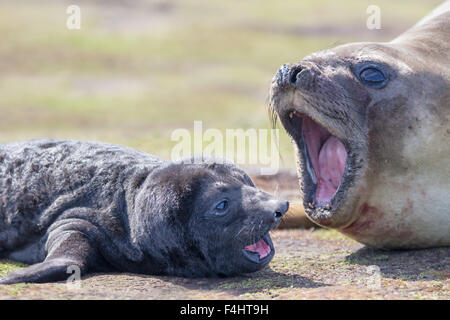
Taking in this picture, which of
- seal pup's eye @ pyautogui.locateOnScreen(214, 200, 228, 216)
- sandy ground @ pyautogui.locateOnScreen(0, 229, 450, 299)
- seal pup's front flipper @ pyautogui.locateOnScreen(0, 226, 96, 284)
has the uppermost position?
seal pup's eye @ pyautogui.locateOnScreen(214, 200, 228, 216)

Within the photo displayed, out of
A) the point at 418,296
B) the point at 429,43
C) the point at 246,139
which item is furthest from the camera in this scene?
the point at 246,139

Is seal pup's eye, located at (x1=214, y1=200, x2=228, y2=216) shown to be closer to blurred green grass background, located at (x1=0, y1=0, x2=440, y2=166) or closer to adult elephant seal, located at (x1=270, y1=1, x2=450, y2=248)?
adult elephant seal, located at (x1=270, y1=1, x2=450, y2=248)

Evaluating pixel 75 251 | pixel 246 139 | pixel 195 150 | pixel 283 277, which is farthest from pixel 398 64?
pixel 246 139

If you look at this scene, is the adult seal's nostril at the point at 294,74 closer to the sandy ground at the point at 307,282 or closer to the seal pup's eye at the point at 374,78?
the seal pup's eye at the point at 374,78

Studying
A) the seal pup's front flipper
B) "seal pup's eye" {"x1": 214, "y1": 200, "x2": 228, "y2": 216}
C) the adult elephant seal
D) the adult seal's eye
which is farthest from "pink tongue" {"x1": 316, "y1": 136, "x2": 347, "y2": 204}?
the seal pup's front flipper

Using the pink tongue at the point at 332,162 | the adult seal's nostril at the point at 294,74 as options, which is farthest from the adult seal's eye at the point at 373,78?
the pink tongue at the point at 332,162

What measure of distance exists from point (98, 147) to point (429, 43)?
2.98 meters

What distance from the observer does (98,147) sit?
247 inches

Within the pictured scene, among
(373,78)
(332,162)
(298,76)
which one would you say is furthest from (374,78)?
(332,162)

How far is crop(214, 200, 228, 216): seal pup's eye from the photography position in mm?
5184

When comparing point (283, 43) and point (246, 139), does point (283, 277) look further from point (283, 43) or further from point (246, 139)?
point (283, 43)

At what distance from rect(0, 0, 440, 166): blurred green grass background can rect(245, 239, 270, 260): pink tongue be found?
5.57m

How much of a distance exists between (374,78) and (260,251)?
1.60 meters
